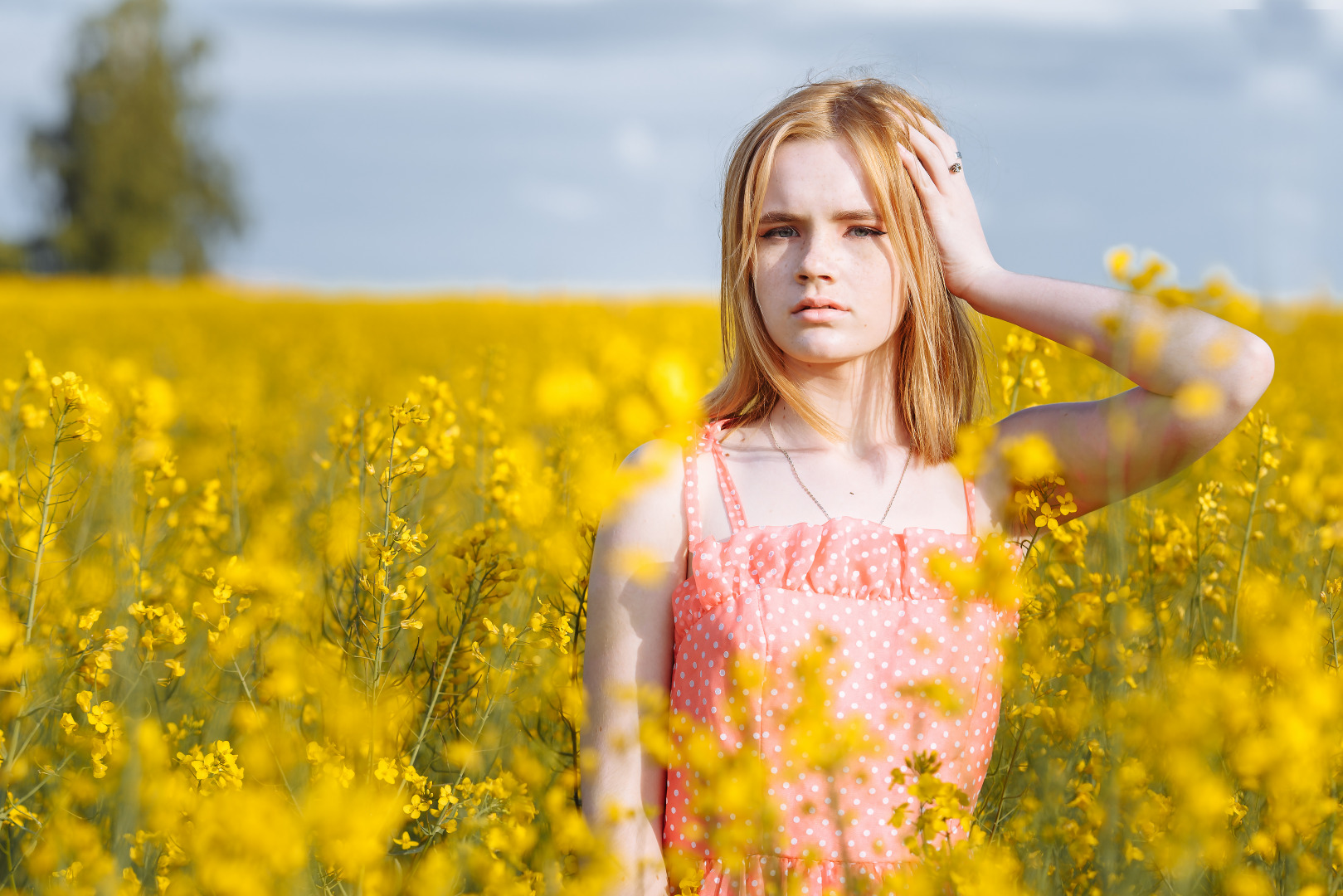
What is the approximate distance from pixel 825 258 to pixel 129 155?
120 feet

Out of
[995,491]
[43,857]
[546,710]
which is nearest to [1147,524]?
[995,491]

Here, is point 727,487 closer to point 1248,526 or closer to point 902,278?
point 902,278

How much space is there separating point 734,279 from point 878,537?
0.42 m

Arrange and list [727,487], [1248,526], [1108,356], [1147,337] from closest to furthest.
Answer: [1147,337], [1108,356], [727,487], [1248,526]

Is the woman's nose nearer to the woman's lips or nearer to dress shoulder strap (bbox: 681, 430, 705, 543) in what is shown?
the woman's lips

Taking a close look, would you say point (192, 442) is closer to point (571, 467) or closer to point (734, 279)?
point (571, 467)

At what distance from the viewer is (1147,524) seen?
190 cm

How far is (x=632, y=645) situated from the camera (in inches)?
56.0

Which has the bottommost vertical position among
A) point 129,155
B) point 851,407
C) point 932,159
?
point 851,407

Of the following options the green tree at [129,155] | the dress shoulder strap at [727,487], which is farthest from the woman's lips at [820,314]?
the green tree at [129,155]

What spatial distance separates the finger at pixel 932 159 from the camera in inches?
60.7

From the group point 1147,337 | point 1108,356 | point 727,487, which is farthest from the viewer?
point 727,487

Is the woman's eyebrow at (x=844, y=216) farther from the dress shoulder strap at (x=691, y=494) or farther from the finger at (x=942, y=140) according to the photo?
the dress shoulder strap at (x=691, y=494)

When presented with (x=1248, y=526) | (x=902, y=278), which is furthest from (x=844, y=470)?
(x=1248, y=526)
